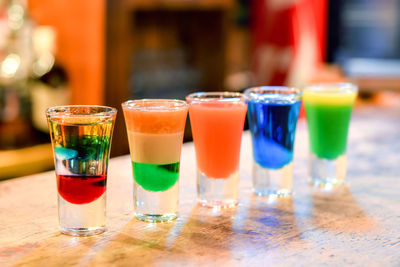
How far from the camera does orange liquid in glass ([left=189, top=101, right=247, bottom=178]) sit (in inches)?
44.6

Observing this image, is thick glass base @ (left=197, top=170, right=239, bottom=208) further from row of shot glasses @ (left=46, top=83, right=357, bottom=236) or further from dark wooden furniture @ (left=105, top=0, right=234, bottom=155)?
dark wooden furniture @ (left=105, top=0, right=234, bottom=155)

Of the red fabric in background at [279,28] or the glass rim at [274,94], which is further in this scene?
the red fabric in background at [279,28]

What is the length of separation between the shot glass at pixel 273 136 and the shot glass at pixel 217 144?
0.07 m

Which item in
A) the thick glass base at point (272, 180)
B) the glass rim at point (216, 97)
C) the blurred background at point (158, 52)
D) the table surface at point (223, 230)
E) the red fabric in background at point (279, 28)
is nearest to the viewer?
the table surface at point (223, 230)

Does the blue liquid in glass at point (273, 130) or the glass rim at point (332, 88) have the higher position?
the glass rim at point (332, 88)

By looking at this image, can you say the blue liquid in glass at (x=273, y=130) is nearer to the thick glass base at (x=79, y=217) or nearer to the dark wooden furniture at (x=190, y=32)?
the thick glass base at (x=79, y=217)

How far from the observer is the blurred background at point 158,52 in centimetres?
225

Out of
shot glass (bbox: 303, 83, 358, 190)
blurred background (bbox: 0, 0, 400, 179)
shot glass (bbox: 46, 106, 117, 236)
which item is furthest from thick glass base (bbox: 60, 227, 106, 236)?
blurred background (bbox: 0, 0, 400, 179)

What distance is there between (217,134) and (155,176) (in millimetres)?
172

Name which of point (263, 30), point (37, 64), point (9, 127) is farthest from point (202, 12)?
point (9, 127)

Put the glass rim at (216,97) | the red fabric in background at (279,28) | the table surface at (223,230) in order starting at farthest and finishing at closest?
1. the red fabric in background at (279,28)
2. the glass rim at (216,97)
3. the table surface at (223,230)

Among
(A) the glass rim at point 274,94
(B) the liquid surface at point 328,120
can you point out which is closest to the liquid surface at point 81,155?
(A) the glass rim at point 274,94

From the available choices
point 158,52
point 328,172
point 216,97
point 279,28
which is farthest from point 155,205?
point 279,28

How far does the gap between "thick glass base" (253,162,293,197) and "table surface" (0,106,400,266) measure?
0.03 m
